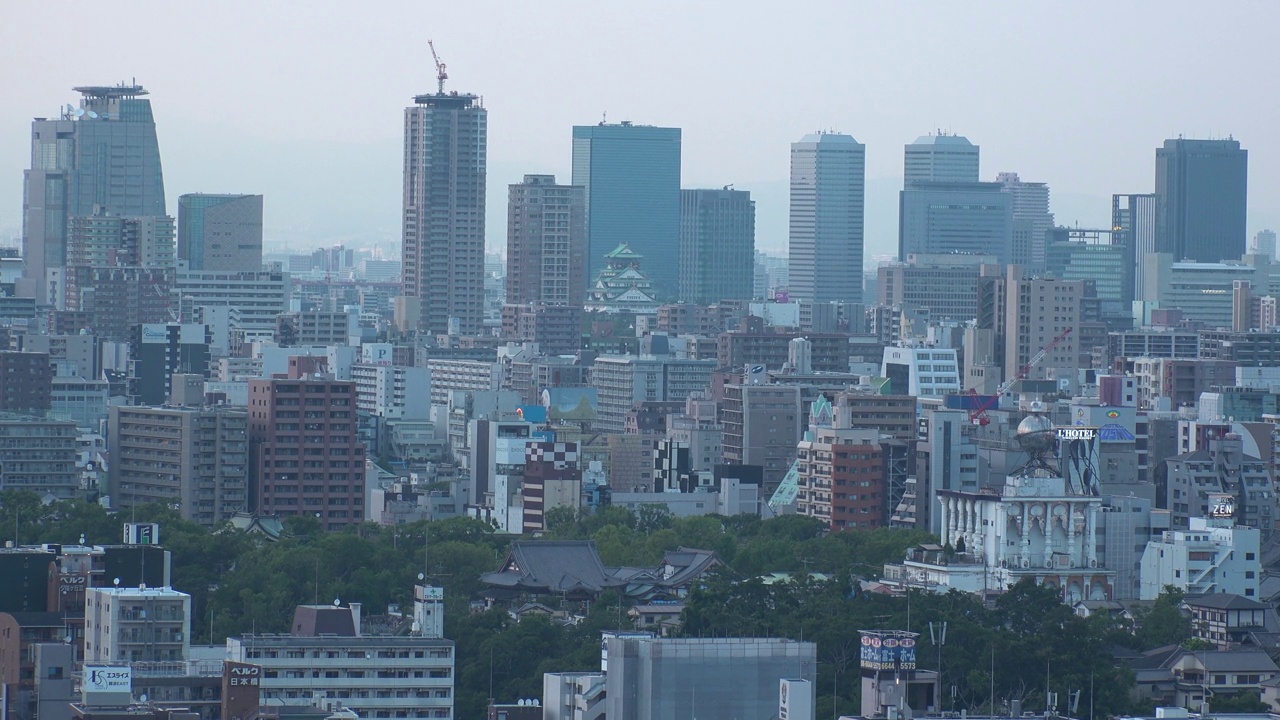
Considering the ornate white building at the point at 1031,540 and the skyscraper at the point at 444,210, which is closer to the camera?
the ornate white building at the point at 1031,540

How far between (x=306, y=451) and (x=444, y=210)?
102091 mm

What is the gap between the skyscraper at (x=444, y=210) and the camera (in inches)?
7308

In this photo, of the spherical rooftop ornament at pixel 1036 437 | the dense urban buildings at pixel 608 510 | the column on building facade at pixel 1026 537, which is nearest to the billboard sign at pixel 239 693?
the dense urban buildings at pixel 608 510

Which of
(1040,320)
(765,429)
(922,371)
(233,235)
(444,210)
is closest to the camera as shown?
(765,429)

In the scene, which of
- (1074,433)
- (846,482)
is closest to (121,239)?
(846,482)

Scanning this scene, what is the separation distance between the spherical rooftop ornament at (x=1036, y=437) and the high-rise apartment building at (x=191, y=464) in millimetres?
26689

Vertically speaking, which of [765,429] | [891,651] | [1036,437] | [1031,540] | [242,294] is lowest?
[1031,540]

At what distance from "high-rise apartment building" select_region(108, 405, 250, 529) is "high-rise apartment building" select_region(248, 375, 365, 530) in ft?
1.83

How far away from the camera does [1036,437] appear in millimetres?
66812

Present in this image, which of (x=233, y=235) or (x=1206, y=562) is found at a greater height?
(x=233, y=235)

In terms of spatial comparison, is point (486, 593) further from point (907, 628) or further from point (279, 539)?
point (907, 628)

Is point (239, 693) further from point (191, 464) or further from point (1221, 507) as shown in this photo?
point (191, 464)

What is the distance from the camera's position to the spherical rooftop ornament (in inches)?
2630

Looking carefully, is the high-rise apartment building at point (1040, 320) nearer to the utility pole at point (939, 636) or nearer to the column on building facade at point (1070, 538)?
the column on building facade at point (1070, 538)
